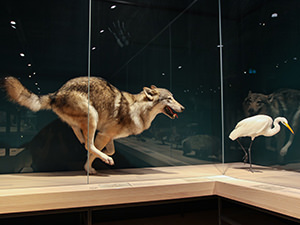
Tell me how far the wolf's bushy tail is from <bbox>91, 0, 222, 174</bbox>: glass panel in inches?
17.7

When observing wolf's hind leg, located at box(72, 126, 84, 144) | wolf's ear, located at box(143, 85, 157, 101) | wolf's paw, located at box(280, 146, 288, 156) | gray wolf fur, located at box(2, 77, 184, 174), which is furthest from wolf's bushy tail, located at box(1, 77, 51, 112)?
wolf's paw, located at box(280, 146, 288, 156)

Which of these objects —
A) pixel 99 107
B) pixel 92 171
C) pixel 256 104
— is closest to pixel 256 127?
pixel 256 104

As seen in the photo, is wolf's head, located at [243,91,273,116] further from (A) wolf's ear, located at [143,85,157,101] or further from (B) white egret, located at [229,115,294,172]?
(A) wolf's ear, located at [143,85,157,101]

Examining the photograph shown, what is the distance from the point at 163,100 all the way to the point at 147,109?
6.7 inches

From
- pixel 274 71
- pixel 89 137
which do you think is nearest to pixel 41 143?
pixel 89 137

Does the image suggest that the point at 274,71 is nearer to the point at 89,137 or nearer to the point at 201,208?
the point at 89,137

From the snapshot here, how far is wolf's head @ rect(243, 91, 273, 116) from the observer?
1957 millimetres

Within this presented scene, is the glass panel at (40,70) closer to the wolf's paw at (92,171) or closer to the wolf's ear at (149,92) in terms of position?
the wolf's paw at (92,171)

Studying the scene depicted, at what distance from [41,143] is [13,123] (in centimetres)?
25

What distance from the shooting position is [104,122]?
2.00 metres

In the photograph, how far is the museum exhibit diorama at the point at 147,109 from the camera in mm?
1739

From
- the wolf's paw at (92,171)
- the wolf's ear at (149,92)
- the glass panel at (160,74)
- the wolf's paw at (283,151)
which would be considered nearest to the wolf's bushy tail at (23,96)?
the glass panel at (160,74)

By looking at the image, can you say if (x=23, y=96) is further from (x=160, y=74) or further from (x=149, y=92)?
(x=160, y=74)

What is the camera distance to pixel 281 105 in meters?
1.83
